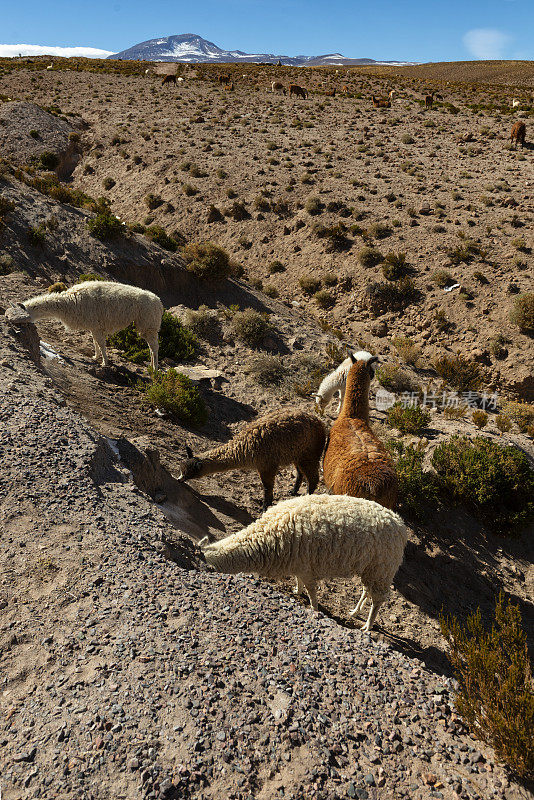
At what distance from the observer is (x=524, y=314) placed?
683 inches

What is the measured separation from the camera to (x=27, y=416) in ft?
20.0

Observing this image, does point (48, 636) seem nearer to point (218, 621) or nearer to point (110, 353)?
point (218, 621)

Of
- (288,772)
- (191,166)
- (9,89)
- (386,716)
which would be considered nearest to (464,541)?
(386,716)

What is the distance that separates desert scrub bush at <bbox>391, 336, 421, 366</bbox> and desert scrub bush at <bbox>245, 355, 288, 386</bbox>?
5.61 metres

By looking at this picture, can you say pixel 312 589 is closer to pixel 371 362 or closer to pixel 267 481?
pixel 267 481

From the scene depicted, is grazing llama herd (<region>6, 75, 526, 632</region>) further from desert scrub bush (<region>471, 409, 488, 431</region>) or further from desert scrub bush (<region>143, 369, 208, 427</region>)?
desert scrub bush (<region>471, 409, 488, 431</region>)

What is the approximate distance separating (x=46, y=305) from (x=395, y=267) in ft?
54.7

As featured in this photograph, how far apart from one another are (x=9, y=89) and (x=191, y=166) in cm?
3097

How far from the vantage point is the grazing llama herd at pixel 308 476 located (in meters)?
5.14

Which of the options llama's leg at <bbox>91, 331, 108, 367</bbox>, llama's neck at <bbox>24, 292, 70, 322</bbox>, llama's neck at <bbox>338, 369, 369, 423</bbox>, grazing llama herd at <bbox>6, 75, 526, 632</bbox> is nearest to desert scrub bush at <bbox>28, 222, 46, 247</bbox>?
grazing llama herd at <bbox>6, 75, 526, 632</bbox>

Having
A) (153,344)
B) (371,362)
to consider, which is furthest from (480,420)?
(153,344)

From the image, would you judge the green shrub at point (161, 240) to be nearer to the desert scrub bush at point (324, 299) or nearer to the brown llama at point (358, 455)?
the desert scrub bush at point (324, 299)

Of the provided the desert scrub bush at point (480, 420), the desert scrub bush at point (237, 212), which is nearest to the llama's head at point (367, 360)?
the desert scrub bush at point (480, 420)

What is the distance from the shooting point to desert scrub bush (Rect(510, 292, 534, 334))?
56.5 ft
